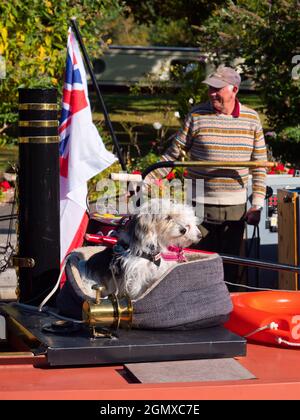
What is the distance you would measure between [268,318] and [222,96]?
227 centimetres

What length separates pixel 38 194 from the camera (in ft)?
18.4

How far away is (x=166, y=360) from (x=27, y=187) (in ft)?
5.24

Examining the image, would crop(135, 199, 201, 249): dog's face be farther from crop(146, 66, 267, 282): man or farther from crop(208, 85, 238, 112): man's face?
crop(208, 85, 238, 112): man's face

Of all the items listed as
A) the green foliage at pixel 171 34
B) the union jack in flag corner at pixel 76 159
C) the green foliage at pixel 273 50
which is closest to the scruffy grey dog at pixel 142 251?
the union jack in flag corner at pixel 76 159

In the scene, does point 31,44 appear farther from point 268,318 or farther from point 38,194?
point 268,318

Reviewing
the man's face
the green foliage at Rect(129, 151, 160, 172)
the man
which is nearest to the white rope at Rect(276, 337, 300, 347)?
the man

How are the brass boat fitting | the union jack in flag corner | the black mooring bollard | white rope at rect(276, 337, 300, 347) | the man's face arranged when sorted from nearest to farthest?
the brass boat fitting
white rope at rect(276, 337, 300, 347)
the black mooring bollard
the union jack in flag corner
the man's face

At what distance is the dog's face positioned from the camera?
4.80 m

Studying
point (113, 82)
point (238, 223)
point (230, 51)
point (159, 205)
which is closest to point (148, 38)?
point (113, 82)

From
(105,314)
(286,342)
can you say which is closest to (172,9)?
(286,342)

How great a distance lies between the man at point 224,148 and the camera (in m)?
6.91

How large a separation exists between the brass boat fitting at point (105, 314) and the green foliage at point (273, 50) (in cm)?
930

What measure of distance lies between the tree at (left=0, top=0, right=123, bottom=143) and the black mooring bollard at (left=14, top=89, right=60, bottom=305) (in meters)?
7.37

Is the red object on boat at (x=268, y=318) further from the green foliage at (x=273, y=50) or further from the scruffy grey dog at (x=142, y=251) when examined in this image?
the green foliage at (x=273, y=50)
